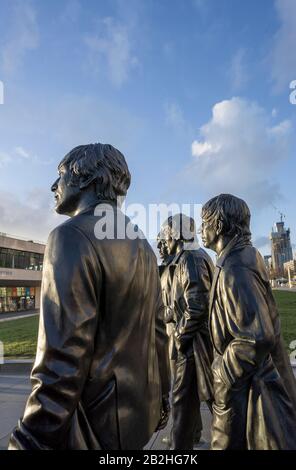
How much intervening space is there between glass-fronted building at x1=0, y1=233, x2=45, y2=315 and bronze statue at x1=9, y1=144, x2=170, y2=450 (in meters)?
40.0

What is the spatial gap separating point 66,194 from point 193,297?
2317 millimetres

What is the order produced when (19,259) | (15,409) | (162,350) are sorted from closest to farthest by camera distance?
(162,350) < (15,409) < (19,259)

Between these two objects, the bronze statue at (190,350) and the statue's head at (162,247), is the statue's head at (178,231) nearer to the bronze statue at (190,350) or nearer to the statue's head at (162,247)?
the statue's head at (162,247)

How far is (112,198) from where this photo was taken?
1828 millimetres

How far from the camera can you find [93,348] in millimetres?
1453

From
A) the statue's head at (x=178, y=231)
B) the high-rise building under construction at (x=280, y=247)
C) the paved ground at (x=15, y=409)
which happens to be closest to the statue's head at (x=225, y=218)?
the statue's head at (x=178, y=231)

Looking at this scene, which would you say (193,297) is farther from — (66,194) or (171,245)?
(66,194)

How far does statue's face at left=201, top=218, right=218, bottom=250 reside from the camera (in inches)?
113

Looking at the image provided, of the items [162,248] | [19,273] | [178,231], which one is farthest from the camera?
[19,273]

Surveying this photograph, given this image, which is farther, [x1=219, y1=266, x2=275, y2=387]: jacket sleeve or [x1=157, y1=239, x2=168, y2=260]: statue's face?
[x1=157, y1=239, x2=168, y2=260]: statue's face

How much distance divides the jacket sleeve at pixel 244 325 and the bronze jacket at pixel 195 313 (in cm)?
112

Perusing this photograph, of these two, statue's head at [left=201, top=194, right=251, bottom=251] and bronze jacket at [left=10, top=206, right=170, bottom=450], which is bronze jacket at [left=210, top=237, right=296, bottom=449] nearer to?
statue's head at [left=201, top=194, right=251, bottom=251]

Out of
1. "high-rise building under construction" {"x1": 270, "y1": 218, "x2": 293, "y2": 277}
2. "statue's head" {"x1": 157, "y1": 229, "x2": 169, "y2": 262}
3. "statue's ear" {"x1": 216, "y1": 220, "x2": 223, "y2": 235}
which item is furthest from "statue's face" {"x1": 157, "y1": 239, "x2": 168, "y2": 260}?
"high-rise building under construction" {"x1": 270, "y1": 218, "x2": 293, "y2": 277}

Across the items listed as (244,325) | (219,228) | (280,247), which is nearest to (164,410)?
(244,325)
